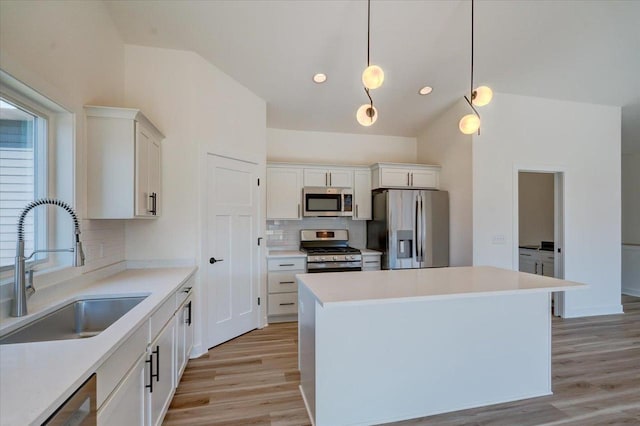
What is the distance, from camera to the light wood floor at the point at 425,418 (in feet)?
6.71

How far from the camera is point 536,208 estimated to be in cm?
587

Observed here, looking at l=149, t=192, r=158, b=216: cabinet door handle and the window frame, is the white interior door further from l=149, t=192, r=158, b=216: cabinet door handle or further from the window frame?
the window frame

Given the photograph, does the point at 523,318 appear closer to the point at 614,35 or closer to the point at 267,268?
the point at 267,268

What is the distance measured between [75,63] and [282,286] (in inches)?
120

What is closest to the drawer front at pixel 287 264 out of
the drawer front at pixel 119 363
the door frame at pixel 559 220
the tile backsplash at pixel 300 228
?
the tile backsplash at pixel 300 228

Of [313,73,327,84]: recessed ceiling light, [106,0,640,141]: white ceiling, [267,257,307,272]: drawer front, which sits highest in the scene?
[106,0,640,141]: white ceiling

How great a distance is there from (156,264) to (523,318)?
3264 millimetres

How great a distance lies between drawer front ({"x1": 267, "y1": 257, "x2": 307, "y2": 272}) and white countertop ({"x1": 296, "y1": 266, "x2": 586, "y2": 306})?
162 cm

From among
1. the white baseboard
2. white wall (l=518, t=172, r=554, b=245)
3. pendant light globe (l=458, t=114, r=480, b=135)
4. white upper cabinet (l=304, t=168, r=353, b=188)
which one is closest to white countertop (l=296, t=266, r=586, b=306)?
pendant light globe (l=458, t=114, r=480, b=135)

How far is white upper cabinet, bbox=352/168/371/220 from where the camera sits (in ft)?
14.8

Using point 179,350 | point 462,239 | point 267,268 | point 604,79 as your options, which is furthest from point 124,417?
point 604,79

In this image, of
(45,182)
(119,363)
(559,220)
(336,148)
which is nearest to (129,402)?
(119,363)

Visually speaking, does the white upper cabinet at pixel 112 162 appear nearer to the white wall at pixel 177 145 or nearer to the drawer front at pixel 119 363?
the white wall at pixel 177 145

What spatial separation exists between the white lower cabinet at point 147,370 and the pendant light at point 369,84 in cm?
195
